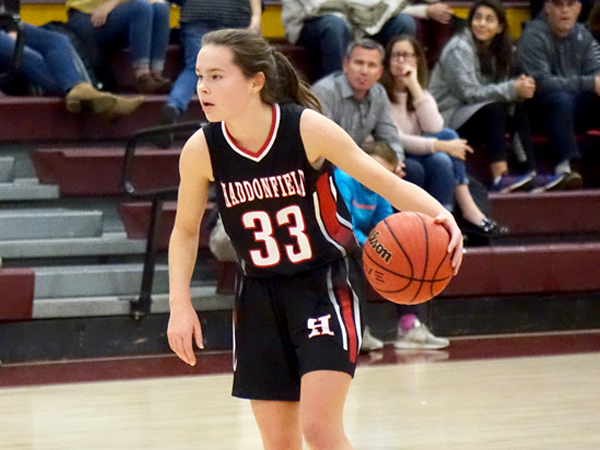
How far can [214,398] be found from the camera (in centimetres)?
434

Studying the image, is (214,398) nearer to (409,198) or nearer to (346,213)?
(346,213)

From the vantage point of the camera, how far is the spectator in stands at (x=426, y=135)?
5.70 m

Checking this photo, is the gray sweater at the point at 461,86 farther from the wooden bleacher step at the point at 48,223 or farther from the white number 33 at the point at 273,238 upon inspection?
the white number 33 at the point at 273,238

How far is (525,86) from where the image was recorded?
6379mm

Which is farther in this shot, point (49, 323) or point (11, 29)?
point (11, 29)

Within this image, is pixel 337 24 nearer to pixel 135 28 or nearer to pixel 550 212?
pixel 135 28

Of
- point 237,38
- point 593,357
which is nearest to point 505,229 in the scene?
point 593,357

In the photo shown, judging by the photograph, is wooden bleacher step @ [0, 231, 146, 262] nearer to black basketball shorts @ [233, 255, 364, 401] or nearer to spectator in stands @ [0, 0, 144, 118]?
spectator in stands @ [0, 0, 144, 118]

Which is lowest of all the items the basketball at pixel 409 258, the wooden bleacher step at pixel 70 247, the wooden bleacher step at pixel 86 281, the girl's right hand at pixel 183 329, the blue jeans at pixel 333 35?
the wooden bleacher step at pixel 86 281

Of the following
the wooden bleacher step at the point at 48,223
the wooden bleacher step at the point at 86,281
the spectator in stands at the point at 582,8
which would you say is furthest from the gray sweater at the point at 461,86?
the wooden bleacher step at the point at 48,223

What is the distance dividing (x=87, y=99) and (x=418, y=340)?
2.49 m

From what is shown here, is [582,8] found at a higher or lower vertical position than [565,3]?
lower

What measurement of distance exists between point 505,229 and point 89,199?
104 inches

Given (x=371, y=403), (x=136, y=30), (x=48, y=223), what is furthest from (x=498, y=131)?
(x=48, y=223)
